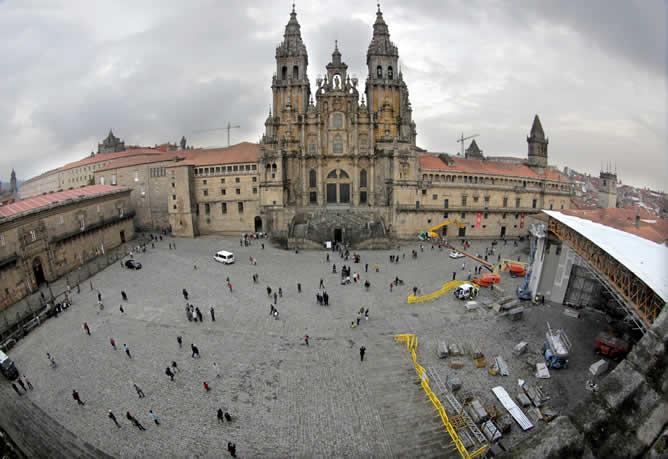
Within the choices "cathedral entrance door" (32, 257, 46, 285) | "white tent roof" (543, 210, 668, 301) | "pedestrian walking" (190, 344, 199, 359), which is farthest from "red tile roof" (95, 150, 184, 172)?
"white tent roof" (543, 210, 668, 301)

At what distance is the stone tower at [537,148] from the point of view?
54500mm

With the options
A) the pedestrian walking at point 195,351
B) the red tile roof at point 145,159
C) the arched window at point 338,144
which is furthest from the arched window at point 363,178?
the pedestrian walking at point 195,351

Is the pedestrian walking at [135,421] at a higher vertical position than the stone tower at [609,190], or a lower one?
lower

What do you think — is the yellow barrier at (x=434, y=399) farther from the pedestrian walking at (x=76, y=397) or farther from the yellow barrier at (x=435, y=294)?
the pedestrian walking at (x=76, y=397)

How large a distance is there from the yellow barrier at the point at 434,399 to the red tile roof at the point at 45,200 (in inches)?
1221

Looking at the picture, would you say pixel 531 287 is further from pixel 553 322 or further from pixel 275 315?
pixel 275 315

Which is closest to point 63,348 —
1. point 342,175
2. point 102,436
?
point 102,436

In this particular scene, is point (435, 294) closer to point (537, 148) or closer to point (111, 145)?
point (537, 148)

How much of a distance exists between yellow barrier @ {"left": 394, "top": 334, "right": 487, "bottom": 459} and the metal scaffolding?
7786 mm

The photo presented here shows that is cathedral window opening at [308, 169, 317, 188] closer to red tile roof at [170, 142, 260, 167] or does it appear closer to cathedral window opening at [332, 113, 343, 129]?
cathedral window opening at [332, 113, 343, 129]

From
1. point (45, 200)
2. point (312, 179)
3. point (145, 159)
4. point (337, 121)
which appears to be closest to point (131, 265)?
point (45, 200)

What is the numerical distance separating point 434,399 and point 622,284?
30.3 ft

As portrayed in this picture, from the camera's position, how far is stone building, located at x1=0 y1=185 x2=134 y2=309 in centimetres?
2683

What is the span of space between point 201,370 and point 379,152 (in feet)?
122
